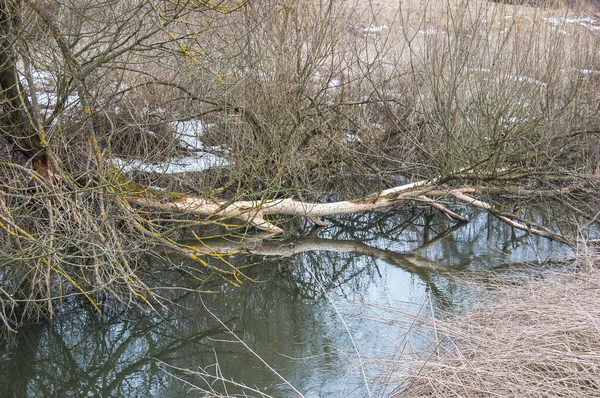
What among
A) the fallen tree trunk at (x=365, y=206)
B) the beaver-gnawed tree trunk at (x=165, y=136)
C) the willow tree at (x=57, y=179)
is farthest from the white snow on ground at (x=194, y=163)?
the willow tree at (x=57, y=179)

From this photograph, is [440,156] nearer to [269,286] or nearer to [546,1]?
[546,1]

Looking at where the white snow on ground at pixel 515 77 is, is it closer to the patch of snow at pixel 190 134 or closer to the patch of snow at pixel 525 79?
the patch of snow at pixel 525 79

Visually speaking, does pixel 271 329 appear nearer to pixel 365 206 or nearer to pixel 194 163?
pixel 194 163

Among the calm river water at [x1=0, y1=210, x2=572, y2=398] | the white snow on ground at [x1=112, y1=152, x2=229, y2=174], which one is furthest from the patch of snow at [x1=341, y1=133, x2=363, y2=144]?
the white snow on ground at [x1=112, y1=152, x2=229, y2=174]

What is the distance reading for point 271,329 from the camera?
20.5ft

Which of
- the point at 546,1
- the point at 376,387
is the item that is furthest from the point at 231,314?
the point at 546,1

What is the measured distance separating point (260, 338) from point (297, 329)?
40 centimetres

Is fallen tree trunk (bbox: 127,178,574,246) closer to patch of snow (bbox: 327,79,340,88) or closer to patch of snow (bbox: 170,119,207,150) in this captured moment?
patch of snow (bbox: 170,119,207,150)

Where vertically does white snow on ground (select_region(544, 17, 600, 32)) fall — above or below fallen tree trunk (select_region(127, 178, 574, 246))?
above

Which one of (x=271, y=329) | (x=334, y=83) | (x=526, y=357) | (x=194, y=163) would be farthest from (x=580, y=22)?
(x=526, y=357)

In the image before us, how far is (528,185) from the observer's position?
29.6 ft

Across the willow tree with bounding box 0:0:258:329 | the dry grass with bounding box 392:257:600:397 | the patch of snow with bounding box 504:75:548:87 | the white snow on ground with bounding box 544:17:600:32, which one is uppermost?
the white snow on ground with bounding box 544:17:600:32

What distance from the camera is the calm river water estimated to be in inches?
201

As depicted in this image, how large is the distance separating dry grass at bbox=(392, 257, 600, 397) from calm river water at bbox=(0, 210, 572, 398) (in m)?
0.37
